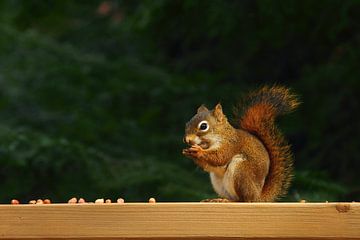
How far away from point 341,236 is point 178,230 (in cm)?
35

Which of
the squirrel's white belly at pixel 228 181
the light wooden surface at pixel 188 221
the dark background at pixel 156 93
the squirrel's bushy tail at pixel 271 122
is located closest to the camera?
→ the light wooden surface at pixel 188 221

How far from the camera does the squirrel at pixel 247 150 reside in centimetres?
285

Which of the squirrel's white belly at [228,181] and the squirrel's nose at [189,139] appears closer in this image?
the squirrel's white belly at [228,181]

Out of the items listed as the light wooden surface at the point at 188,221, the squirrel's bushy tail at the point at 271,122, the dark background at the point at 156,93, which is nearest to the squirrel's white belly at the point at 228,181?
the squirrel's bushy tail at the point at 271,122

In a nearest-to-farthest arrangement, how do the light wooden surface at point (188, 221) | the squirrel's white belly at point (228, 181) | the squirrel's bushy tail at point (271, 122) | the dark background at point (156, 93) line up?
the light wooden surface at point (188, 221) → the squirrel's white belly at point (228, 181) → the squirrel's bushy tail at point (271, 122) → the dark background at point (156, 93)

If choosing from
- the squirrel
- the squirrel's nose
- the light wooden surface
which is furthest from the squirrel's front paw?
the light wooden surface

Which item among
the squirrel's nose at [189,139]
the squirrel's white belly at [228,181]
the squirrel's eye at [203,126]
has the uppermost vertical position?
the squirrel's eye at [203,126]

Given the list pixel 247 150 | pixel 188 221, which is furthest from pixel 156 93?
pixel 188 221

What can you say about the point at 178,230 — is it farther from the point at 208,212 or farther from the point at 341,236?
the point at 341,236

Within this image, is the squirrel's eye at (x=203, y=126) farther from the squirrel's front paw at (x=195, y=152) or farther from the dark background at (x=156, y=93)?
the dark background at (x=156, y=93)

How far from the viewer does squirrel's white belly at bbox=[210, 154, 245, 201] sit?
2.83m

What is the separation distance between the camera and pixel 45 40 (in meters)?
7.54

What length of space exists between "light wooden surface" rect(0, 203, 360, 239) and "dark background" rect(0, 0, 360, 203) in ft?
11.4

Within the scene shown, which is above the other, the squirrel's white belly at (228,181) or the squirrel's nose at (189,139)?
the squirrel's nose at (189,139)
